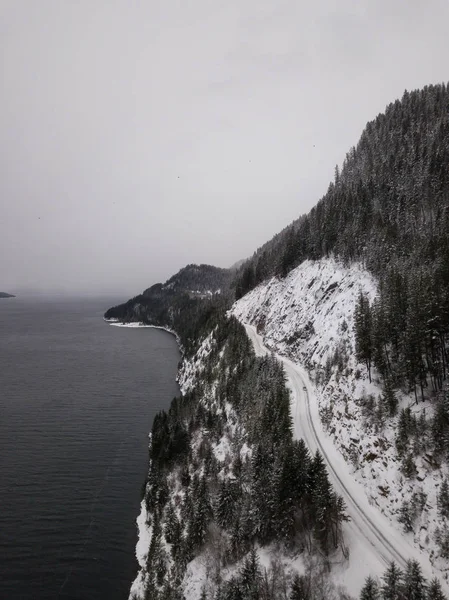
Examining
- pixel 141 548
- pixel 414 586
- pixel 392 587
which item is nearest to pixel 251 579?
pixel 392 587

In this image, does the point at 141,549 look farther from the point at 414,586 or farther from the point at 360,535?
the point at 414,586

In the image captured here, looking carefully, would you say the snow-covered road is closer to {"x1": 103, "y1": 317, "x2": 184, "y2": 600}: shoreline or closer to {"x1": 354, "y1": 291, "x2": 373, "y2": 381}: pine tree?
{"x1": 354, "y1": 291, "x2": 373, "y2": 381}: pine tree

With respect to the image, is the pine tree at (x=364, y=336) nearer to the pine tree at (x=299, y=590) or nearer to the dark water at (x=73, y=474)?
the pine tree at (x=299, y=590)

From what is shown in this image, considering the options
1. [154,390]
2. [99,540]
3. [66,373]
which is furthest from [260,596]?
[66,373]

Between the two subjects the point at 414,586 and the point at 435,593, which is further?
the point at 414,586

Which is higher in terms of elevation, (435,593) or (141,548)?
(435,593)

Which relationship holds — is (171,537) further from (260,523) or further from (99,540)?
(260,523)
